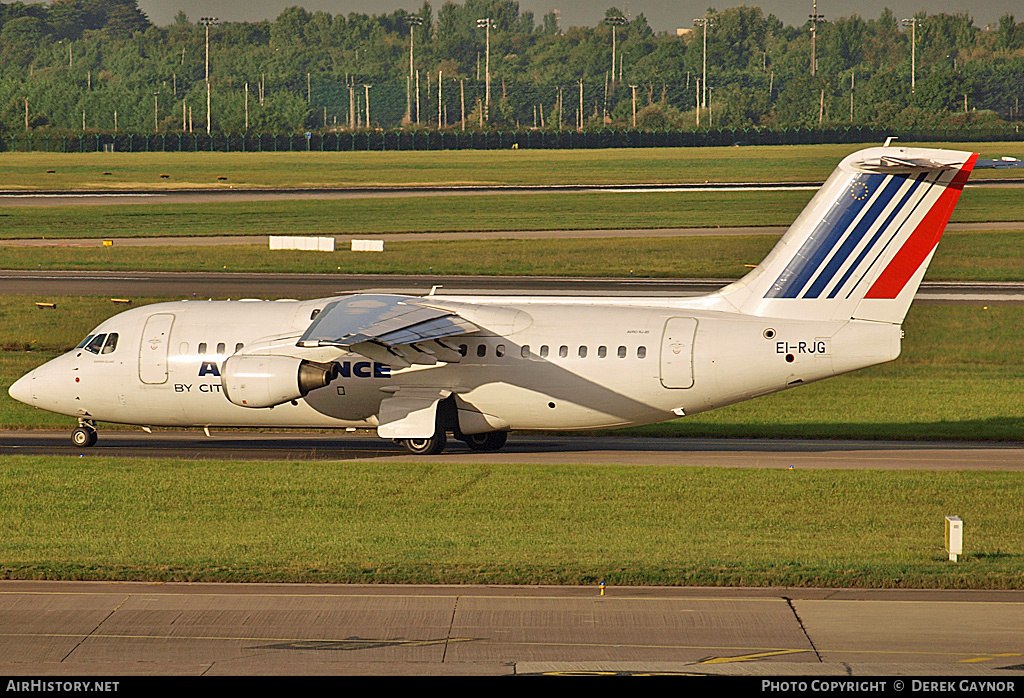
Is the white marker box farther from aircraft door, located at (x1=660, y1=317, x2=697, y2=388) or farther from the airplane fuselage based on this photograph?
aircraft door, located at (x1=660, y1=317, x2=697, y2=388)

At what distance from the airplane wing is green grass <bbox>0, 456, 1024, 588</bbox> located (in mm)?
2986

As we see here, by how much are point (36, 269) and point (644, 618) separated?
5590cm

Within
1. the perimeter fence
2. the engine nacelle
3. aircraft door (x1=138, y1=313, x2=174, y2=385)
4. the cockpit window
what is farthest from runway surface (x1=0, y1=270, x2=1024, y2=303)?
the perimeter fence

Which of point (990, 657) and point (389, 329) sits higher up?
point (389, 329)

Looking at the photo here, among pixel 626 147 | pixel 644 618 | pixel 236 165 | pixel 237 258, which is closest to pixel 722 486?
pixel 644 618

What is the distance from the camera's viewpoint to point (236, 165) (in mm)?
150625

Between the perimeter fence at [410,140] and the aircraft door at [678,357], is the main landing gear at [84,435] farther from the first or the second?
the perimeter fence at [410,140]

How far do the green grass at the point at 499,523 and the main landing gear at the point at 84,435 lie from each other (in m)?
2.89

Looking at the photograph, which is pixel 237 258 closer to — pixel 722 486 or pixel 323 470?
pixel 323 470

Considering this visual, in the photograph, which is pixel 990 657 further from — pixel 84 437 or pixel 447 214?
pixel 447 214

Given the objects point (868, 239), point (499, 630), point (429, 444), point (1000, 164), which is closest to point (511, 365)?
point (429, 444)

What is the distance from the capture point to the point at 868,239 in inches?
1203

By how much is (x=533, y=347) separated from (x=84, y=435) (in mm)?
12130

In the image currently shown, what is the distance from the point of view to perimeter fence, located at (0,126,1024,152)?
174 meters
